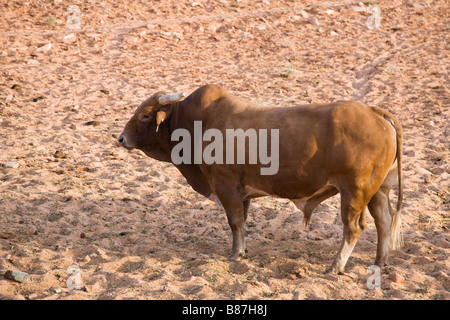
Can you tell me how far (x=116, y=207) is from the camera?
25.1 feet

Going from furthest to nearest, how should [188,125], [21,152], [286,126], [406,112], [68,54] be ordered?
[68,54], [406,112], [21,152], [188,125], [286,126]

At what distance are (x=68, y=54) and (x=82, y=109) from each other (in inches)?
115

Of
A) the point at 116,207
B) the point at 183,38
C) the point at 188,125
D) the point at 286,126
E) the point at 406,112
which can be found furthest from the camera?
the point at 183,38

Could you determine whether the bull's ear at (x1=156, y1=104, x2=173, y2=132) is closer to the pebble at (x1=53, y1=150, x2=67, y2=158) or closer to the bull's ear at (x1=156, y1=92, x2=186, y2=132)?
the bull's ear at (x1=156, y1=92, x2=186, y2=132)

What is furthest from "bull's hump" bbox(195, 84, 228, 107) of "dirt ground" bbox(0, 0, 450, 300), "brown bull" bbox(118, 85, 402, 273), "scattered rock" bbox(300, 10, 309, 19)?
"scattered rock" bbox(300, 10, 309, 19)

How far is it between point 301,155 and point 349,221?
769 mm

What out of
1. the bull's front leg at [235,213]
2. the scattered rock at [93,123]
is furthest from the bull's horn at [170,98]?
the scattered rock at [93,123]

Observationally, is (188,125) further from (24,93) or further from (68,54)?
(68,54)

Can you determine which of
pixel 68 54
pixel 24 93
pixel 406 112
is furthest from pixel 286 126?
pixel 68 54

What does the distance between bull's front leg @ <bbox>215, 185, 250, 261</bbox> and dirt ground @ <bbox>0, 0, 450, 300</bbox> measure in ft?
0.58

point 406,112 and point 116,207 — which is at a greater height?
point 406,112

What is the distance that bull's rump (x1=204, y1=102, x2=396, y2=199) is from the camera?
221 inches

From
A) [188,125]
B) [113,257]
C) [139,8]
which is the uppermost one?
[139,8]

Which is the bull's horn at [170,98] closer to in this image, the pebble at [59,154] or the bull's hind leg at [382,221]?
the bull's hind leg at [382,221]
